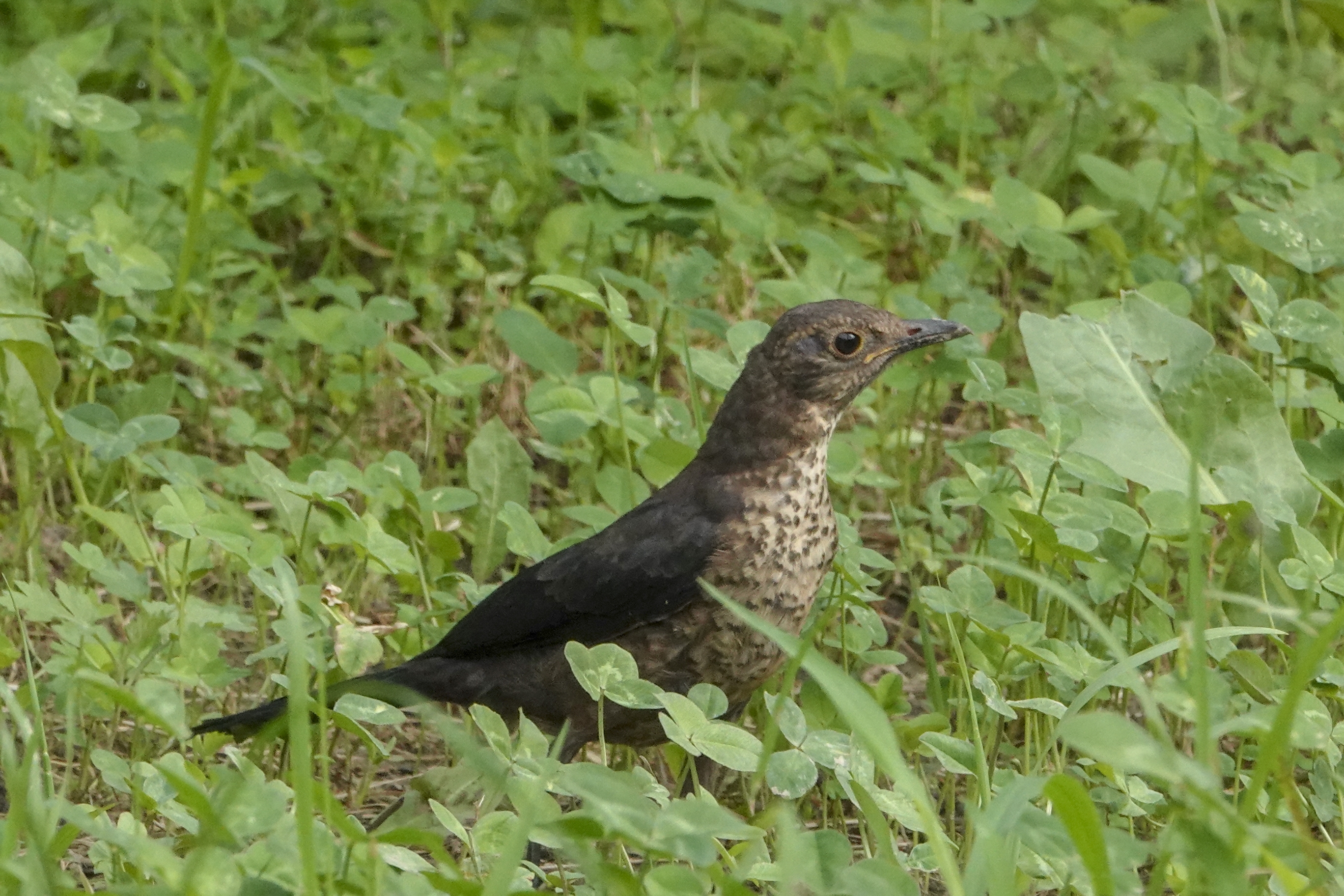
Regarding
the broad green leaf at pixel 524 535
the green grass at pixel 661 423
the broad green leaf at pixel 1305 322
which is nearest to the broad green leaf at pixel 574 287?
the green grass at pixel 661 423

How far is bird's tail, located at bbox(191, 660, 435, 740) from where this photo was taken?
12.5 feet

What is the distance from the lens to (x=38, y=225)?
5.44 m

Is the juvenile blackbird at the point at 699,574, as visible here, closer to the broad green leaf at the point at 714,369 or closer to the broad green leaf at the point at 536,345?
the broad green leaf at the point at 714,369

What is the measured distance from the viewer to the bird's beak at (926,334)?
4.41m

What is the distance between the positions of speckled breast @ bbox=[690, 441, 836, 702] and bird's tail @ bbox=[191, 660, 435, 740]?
68 centimetres

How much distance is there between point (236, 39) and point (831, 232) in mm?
2523

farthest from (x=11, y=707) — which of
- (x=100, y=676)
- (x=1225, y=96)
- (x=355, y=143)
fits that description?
(x=1225, y=96)

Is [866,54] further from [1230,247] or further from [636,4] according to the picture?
[1230,247]

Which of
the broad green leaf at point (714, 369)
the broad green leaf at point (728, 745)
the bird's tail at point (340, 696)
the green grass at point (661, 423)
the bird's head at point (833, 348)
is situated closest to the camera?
the green grass at point (661, 423)

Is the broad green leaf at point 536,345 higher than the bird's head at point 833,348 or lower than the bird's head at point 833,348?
lower

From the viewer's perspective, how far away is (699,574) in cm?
400

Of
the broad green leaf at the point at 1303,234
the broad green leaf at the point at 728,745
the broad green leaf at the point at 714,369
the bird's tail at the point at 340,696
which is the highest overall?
the broad green leaf at the point at 1303,234

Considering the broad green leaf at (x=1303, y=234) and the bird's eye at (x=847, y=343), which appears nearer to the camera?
the bird's eye at (x=847, y=343)

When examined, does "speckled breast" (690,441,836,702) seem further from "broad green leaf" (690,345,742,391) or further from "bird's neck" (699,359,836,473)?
"broad green leaf" (690,345,742,391)
